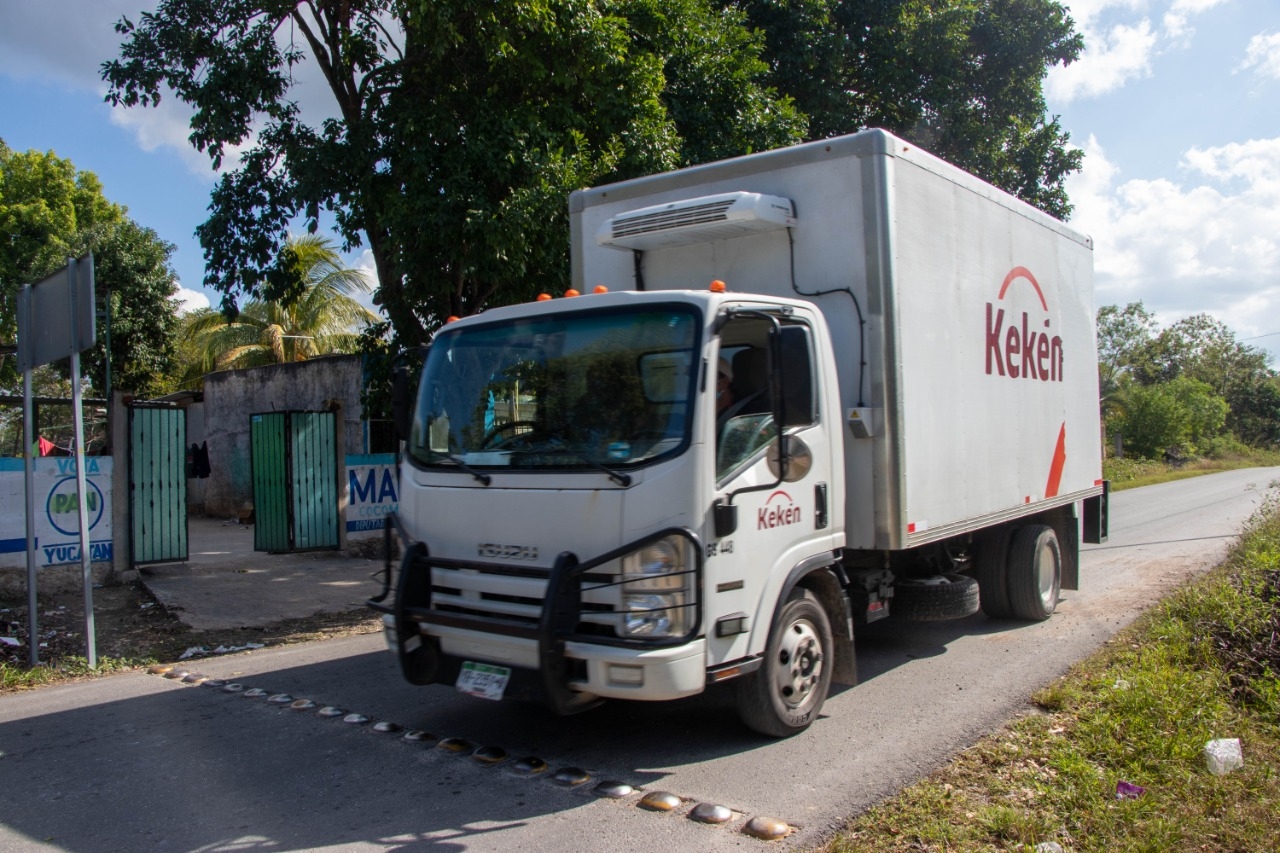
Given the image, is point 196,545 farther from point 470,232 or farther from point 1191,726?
point 1191,726

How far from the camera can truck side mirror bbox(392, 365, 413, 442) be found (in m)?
5.53

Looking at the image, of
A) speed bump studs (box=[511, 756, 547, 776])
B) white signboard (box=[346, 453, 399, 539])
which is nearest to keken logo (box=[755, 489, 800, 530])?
speed bump studs (box=[511, 756, 547, 776])

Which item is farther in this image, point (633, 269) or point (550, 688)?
point (633, 269)

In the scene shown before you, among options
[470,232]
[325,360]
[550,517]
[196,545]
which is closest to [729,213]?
[550,517]

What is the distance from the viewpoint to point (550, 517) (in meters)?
4.48

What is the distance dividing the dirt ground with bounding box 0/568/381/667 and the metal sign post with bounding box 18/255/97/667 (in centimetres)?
37

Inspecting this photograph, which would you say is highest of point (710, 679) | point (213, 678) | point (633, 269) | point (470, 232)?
point (470, 232)

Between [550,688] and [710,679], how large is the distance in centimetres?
73

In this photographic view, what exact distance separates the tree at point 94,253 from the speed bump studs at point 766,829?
16346mm

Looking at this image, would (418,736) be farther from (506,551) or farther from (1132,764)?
(1132,764)

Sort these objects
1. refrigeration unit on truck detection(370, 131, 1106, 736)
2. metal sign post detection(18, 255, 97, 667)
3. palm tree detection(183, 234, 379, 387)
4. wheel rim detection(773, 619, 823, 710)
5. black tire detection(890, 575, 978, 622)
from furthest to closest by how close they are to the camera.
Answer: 1. palm tree detection(183, 234, 379, 387)
2. metal sign post detection(18, 255, 97, 667)
3. black tire detection(890, 575, 978, 622)
4. wheel rim detection(773, 619, 823, 710)
5. refrigeration unit on truck detection(370, 131, 1106, 736)

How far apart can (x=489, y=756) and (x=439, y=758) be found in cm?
25

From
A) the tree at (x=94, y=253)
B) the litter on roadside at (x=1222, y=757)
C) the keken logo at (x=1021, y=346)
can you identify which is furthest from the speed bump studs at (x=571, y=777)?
the tree at (x=94, y=253)

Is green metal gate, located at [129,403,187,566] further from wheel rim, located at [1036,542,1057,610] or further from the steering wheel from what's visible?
wheel rim, located at [1036,542,1057,610]
